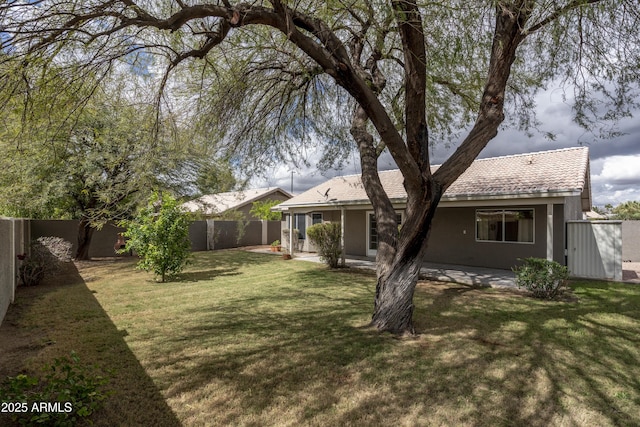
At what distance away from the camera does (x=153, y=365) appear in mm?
4488

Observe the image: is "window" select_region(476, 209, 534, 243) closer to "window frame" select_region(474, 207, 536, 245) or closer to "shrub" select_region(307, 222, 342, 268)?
"window frame" select_region(474, 207, 536, 245)

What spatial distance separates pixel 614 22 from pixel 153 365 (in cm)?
799

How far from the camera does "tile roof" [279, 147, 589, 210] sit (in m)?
10.4

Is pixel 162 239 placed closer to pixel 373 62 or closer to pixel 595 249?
pixel 373 62

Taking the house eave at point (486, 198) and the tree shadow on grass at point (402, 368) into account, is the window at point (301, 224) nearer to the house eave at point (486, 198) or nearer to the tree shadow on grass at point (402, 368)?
the house eave at point (486, 198)

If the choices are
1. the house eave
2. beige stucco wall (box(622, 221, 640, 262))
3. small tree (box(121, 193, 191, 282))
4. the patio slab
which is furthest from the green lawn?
beige stucco wall (box(622, 221, 640, 262))

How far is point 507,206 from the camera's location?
12352 millimetres

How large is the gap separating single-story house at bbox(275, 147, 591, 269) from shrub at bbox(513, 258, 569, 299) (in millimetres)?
1448

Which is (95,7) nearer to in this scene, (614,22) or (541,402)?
(541,402)

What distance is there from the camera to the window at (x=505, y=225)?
1195 centimetres

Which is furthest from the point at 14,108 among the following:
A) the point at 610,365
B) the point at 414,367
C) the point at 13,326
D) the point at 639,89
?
the point at 639,89

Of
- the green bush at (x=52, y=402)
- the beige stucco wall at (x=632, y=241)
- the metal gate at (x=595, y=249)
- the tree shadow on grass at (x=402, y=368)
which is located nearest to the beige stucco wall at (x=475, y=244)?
the metal gate at (x=595, y=249)

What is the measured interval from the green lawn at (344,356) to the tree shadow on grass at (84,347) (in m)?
0.02

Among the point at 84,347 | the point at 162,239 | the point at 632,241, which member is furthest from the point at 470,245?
the point at 84,347
